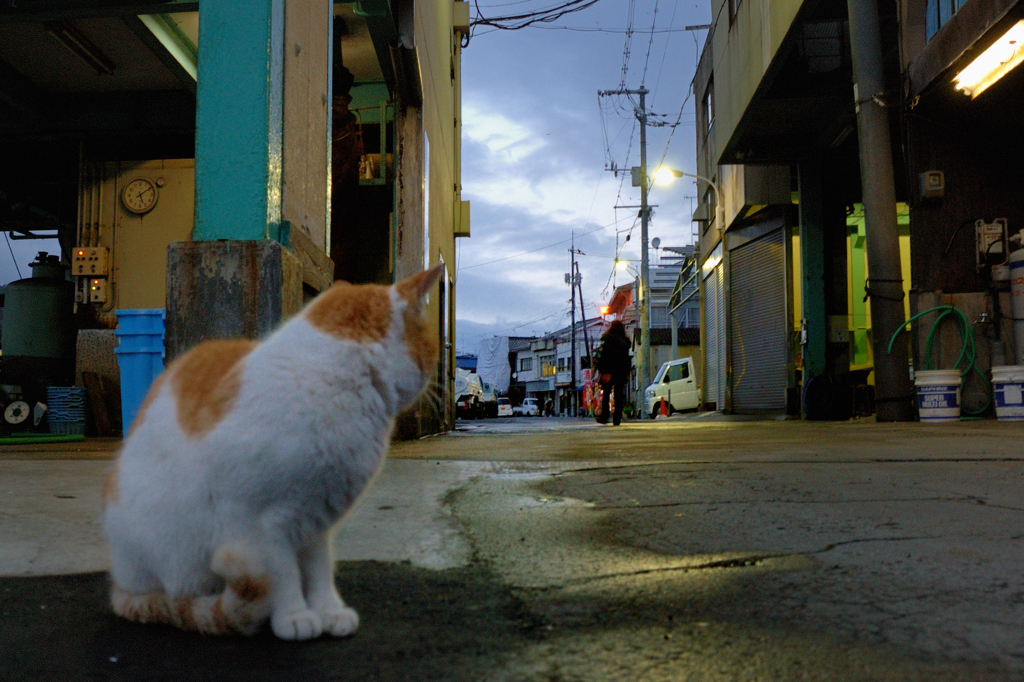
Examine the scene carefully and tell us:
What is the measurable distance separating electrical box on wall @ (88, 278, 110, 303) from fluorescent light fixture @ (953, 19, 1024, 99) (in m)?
9.54

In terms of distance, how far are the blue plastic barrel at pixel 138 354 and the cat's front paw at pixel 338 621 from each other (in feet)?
9.04

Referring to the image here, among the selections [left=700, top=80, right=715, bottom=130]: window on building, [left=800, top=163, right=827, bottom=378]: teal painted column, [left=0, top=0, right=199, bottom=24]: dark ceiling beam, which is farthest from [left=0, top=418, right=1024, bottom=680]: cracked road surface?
[left=700, top=80, right=715, bottom=130]: window on building

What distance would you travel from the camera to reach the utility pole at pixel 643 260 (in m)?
23.5

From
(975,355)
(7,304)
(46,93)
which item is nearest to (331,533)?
(975,355)

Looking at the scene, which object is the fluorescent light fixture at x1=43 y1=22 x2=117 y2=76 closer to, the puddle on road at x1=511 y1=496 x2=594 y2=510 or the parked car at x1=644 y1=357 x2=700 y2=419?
the puddle on road at x1=511 y1=496 x2=594 y2=510

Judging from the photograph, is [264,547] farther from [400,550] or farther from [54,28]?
[54,28]

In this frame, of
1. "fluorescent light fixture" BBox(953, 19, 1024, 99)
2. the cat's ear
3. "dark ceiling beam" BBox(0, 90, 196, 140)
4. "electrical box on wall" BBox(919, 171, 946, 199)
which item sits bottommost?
the cat's ear

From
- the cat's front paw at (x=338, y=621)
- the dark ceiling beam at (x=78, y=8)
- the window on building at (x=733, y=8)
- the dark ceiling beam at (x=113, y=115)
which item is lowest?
the cat's front paw at (x=338, y=621)

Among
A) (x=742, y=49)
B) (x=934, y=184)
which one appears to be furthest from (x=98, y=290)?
(x=742, y=49)

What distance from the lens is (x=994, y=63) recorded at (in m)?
6.33

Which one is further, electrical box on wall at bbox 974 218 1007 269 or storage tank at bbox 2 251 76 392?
storage tank at bbox 2 251 76 392

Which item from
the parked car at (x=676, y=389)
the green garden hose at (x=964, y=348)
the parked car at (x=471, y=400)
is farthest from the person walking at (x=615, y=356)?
the parked car at (x=471, y=400)

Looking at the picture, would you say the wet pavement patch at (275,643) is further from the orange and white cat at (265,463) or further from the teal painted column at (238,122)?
the teal painted column at (238,122)

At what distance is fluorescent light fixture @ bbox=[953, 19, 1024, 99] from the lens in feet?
19.5
